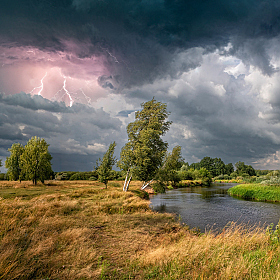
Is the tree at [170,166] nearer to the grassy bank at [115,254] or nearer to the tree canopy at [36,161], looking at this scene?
the grassy bank at [115,254]

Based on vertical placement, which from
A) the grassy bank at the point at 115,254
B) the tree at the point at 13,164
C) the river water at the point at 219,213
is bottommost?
the river water at the point at 219,213

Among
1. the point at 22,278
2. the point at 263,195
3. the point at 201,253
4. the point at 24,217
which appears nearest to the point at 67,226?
the point at 24,217

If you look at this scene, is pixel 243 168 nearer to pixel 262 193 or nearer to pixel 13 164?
pixel 262 193

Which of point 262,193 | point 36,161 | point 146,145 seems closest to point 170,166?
point 146,145

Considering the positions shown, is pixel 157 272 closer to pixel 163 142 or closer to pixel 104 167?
pixel 163 142

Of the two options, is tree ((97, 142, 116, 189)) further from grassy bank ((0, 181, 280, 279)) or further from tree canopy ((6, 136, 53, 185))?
grassy bank ((0, 181, 280, 279))

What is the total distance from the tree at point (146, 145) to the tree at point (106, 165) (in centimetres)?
333

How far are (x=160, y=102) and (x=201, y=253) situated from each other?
2710 centimetres

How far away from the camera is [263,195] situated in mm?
32938

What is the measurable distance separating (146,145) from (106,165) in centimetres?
915

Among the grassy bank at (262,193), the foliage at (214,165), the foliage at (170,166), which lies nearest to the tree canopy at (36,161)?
the foliage at (170,166)

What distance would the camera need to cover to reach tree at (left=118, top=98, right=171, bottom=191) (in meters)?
27.3

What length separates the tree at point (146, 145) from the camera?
27.3m

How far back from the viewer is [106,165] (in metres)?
32.3
